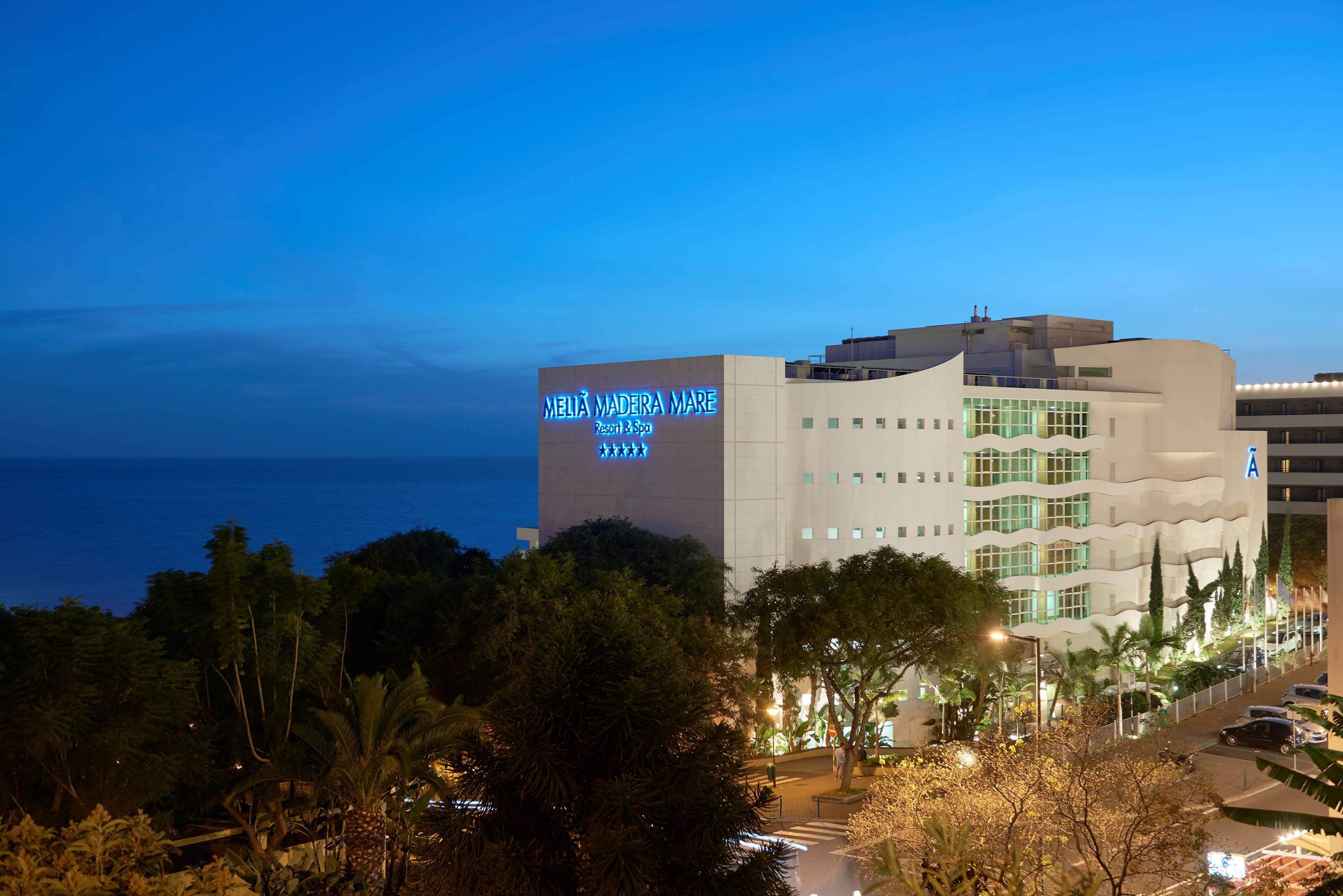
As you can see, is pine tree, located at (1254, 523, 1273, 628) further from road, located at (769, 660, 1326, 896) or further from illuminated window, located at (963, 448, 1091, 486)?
road, located at (769, 660, 1326, 896)

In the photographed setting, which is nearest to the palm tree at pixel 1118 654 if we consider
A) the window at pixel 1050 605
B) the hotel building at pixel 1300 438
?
the window at pixel 1050 605

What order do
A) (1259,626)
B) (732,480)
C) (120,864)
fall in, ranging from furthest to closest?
(1259,626), (732,480), (120,864)

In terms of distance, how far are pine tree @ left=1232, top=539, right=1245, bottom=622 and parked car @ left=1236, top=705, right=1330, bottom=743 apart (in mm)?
27598

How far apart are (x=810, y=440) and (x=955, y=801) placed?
3120 centimetres

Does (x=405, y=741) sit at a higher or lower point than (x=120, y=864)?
lower

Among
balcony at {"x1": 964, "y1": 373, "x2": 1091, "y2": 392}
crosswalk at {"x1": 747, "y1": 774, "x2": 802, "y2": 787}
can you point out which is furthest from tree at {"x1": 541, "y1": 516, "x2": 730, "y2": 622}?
balcony at {"x1": 964, "y1": 373, "x2": 1091, "y2": 392}

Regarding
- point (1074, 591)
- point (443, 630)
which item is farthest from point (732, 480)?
point (1074, 591)

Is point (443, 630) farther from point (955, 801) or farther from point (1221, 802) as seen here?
point (1221, 802)

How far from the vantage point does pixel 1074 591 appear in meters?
69.3

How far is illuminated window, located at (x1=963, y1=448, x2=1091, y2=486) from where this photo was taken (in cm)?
6166

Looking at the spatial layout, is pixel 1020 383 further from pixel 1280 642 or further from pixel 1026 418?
pixel 1280 642

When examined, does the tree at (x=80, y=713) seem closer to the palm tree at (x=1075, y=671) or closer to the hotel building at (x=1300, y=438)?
the palm tree at (x=1075, y=671)

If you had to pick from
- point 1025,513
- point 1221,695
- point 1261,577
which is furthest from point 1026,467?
point 1261,577

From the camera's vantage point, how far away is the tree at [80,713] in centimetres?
1909
